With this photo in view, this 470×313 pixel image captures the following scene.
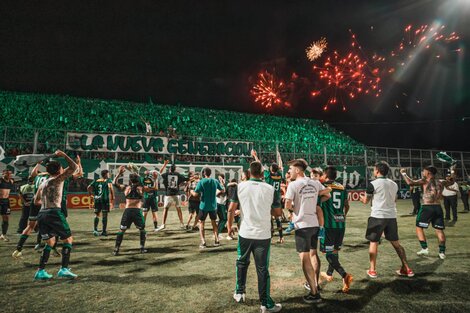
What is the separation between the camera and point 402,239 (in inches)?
364

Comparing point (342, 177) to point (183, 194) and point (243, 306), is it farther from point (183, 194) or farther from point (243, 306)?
point (243, 306)

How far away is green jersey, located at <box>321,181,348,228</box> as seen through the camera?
17.0 feet

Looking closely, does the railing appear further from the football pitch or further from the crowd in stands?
the football pitch

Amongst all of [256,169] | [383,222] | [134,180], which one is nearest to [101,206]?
[134,180]

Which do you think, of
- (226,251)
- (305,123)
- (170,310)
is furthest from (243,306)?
(305,123)

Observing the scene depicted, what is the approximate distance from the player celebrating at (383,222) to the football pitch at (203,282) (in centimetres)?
29

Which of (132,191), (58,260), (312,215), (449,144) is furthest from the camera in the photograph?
(449,144)

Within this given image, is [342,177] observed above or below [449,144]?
below

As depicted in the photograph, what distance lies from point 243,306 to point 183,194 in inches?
665

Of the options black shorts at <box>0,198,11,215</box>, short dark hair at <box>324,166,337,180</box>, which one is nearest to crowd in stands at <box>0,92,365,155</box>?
black shorts at <box>0,198,11,215</box>

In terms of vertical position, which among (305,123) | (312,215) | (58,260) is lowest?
(58,260)

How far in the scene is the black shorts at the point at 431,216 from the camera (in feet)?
22.9

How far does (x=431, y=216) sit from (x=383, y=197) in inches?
102

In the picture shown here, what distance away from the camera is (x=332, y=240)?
5.06 metres
